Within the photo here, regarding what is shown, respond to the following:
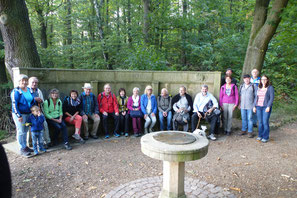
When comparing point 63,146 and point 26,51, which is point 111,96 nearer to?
point 63,146

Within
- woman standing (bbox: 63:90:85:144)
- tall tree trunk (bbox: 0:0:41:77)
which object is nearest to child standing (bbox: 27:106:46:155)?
woman standing (bbox: 63:90:85:144)

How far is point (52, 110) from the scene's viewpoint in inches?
215

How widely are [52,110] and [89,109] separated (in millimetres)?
1052

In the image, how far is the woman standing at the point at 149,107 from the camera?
6562mm

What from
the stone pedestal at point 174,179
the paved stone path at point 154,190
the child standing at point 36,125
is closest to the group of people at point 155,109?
the child standing at point 36,125

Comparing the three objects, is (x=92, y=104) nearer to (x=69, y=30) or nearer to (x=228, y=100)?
(x=228, y=100)

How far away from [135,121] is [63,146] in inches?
81.7

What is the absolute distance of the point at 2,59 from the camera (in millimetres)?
8719

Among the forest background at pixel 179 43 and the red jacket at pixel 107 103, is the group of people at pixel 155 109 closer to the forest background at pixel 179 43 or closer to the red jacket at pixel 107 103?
the red jacket at pixel 107 103

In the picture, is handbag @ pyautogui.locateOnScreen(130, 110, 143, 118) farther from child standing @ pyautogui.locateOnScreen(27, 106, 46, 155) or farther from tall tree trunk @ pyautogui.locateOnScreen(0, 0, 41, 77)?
tall tree trunk @ pyautogui.locateOnScreen(0, 0, 41, 77)

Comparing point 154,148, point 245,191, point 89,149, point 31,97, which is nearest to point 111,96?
point 89,149

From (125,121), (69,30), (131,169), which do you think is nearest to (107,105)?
(125,121)

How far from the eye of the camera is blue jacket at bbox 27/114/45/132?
192 inches

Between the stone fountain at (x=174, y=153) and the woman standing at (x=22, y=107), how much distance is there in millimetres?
3066
